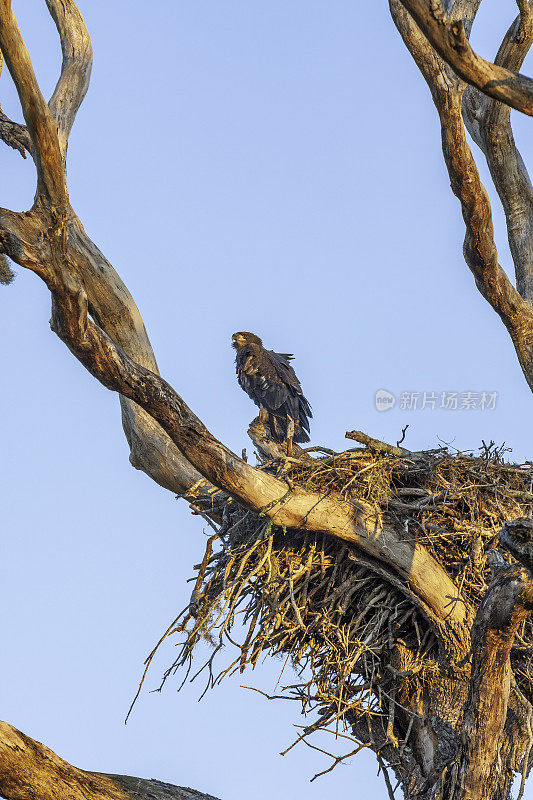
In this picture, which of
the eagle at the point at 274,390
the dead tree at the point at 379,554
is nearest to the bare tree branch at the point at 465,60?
the dead tree at the point at 379,554

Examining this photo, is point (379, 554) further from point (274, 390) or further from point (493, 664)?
point (274, 390)

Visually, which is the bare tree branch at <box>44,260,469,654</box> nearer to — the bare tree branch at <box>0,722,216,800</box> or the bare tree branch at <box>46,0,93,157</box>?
the bare tree branch at <box>0,722,216,800</box>

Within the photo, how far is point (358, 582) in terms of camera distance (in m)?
5.36

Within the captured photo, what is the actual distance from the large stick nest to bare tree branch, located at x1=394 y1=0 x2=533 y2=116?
2285 millimetres

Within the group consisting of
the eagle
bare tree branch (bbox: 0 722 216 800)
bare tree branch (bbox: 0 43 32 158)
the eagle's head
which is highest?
the eagle's head

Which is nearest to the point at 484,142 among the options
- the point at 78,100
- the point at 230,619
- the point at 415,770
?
the point at 78,100

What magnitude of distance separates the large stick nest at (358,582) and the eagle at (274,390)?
2319mm

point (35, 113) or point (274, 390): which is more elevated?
point (274, 390)

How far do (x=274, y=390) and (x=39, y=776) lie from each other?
476 centimetres

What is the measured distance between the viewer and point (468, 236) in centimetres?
589

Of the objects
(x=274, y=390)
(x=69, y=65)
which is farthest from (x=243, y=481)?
(x=69, y=65)

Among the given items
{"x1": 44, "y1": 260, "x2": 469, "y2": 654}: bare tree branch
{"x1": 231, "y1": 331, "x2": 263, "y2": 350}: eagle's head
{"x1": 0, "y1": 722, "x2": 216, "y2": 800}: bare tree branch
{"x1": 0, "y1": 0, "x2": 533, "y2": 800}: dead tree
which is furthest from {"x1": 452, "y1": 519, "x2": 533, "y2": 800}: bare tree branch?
{"x1": 231, "y1": 331, "x2": 263, "y2": 350}: eagle's head

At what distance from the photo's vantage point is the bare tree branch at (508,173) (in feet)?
21.7

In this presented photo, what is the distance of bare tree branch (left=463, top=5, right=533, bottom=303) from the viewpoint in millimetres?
6625
